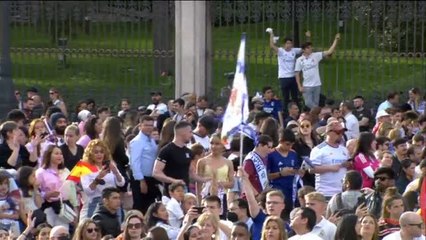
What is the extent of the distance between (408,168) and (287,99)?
8.19 meters

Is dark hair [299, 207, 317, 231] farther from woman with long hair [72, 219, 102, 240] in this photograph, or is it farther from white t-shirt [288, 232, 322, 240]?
woman with long hair [72, 219, 102, 240]

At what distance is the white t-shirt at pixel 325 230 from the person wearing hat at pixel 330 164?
9.42 ft

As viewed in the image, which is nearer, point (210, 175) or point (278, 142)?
point (210, 175)

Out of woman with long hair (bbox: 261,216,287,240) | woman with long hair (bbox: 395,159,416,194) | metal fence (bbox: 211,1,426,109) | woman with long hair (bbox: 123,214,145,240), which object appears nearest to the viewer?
woman with long hair (bbox: 261,216,287,240)

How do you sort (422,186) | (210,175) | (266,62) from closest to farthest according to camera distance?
(422,186), (210,175), (266,62)

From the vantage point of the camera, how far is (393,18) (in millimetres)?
24875

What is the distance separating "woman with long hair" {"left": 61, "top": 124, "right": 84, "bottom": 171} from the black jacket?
1821 mm

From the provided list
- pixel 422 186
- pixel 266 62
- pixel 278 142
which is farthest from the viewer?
pixel 266 62

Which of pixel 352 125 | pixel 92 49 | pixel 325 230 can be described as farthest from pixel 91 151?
pixel 92 49

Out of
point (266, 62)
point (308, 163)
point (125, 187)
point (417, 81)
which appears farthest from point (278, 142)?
point (266, 62)

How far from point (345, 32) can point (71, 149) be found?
10.8m

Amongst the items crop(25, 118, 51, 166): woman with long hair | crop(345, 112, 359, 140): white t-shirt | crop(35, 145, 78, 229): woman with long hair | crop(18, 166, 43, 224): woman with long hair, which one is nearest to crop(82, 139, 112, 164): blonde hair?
crop(35, 145, 78, 229): woman with long hair

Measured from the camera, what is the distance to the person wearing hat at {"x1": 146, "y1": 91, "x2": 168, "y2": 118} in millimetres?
22305

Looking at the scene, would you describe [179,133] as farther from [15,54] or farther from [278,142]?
[15,54]
